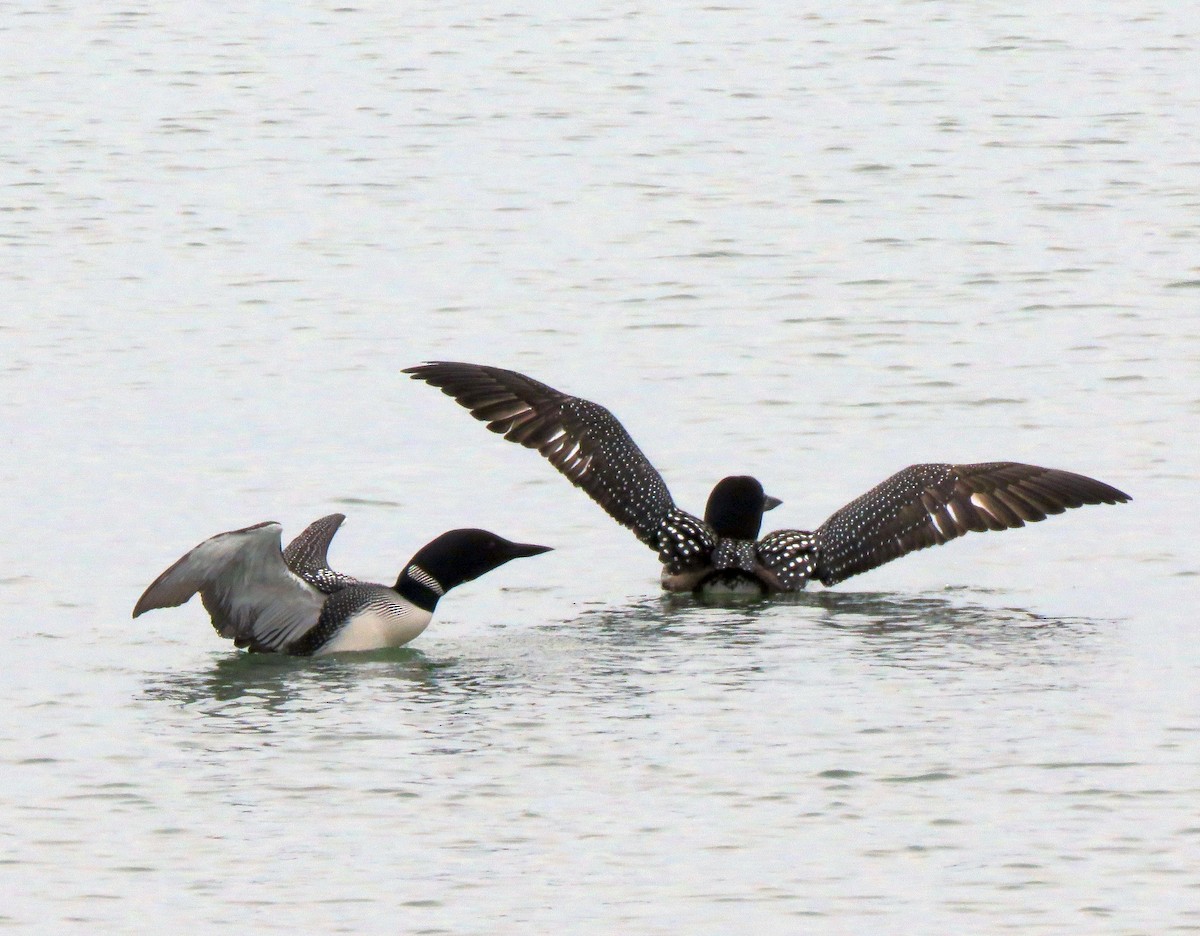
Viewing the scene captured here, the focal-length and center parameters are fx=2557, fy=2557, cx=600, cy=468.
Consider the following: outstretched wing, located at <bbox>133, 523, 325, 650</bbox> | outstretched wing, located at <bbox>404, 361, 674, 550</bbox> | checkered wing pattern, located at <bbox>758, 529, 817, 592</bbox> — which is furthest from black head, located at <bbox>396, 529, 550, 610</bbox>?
checkered wing pattern, located at <bbox>758, 529, 817, 592</bbox>

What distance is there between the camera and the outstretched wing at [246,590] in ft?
31.5

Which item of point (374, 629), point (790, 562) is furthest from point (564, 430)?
point (374, 629)

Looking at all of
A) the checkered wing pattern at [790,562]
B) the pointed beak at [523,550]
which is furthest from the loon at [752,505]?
the pointed beak at [523,550]

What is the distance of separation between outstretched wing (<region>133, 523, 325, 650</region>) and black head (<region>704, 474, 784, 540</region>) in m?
2.12

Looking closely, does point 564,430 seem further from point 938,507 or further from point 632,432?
point 632,432

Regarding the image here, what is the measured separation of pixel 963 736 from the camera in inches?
347

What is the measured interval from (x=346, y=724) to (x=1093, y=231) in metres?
11.6

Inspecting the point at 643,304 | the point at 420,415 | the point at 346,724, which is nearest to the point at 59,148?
the point at 643,304

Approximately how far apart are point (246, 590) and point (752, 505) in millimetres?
2547

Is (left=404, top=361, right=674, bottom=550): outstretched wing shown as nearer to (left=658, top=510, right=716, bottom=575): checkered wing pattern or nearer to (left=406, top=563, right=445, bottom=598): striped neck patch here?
(left=658, top=510, right=716, bottom=575): checkered wing pattern

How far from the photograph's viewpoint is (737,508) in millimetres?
11461

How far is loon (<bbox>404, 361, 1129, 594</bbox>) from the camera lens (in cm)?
1130

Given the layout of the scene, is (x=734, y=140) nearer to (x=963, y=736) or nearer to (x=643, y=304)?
(x=643, y=304)

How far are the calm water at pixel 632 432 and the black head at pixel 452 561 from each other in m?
0.26
